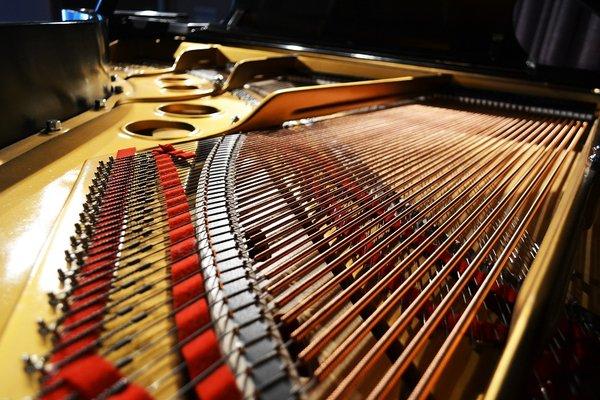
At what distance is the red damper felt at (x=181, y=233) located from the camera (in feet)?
3.63

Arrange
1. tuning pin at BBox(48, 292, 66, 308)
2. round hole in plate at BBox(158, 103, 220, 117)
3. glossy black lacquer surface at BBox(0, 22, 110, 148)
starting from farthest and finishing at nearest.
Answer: round hole in plate at BBox(158, 103, 220, 117), glossy black lacquer surface at BBox(0, 22, 110, 148), tuning pin at BBox(48, 292, 66, 308)

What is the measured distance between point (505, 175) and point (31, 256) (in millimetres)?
1642

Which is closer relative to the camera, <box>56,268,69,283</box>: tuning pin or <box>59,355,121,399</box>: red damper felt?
<box>59,355,121,399</box>: red damper felt

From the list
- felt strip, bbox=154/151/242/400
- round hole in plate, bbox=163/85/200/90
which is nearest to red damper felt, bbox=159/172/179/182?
felt strip, bbox=154/151/242/400

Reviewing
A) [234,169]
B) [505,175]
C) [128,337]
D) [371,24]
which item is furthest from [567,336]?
[371,24]

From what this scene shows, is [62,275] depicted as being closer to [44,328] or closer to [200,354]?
[44,328]

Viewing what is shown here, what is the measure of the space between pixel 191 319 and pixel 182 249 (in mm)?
274

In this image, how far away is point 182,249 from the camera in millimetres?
1045

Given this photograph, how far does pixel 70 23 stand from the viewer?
6.75 ft

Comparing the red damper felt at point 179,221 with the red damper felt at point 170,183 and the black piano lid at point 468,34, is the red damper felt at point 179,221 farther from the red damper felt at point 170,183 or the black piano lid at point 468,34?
the black piano lid at point 468,34

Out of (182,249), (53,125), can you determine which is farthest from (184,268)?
(53,125)

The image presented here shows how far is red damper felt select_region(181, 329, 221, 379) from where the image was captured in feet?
2.34

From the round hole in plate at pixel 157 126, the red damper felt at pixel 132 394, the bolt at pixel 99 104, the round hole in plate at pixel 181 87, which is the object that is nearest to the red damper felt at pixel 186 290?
the red damper felt at pixel 132 394

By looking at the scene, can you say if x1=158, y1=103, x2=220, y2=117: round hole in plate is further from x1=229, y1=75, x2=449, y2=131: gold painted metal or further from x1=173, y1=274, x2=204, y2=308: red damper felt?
x1=173, y1=274, x2=204, y2=308: red damper felt
